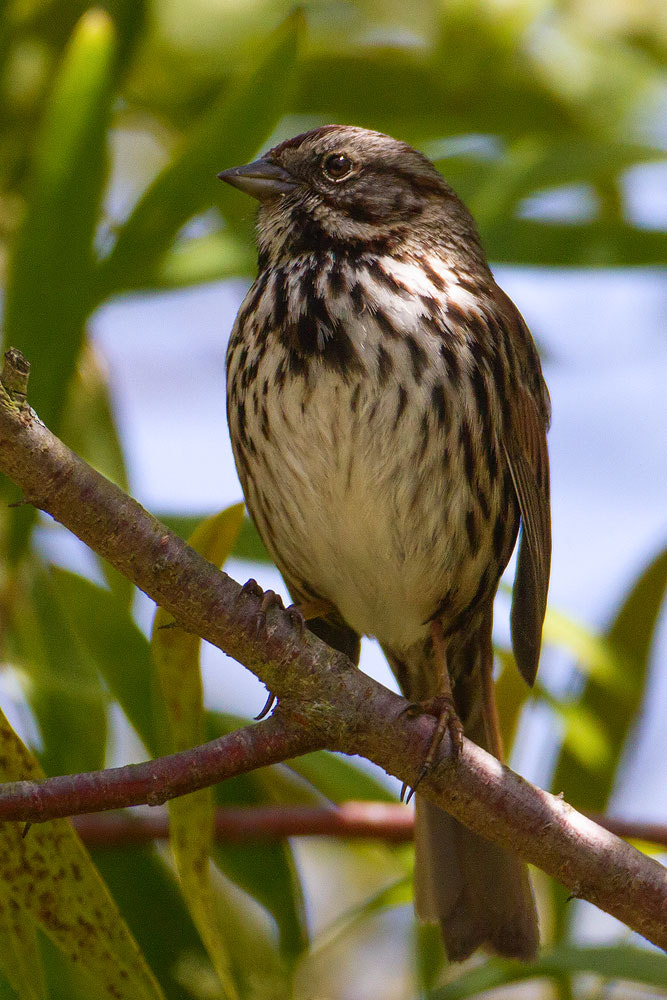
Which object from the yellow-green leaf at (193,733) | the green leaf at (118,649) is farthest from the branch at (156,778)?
the green leaf at (118,649)

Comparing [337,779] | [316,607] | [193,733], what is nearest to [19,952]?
[193,733]

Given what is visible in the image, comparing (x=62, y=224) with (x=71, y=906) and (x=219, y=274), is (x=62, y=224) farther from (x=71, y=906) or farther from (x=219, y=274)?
(x=71, y=906)

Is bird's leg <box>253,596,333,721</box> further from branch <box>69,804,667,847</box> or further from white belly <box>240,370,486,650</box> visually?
branch <box>69,804,667,847</box>

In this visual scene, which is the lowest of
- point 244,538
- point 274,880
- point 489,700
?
point 274,880

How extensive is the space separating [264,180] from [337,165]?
6.8 inches

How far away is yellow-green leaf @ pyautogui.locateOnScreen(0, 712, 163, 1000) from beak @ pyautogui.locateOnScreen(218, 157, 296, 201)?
1338 millimetres

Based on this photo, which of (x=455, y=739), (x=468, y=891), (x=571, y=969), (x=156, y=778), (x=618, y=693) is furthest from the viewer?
(x=618, y=693)

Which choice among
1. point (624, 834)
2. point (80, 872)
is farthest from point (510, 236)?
point (80, 872)

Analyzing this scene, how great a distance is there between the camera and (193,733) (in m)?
2.29

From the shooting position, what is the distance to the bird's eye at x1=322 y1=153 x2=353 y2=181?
3.02 metres

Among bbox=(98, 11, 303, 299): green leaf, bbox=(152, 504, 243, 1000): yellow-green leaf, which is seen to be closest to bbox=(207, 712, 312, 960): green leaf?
bbox=(152, 504, 243, 1000): yellow-green leaf

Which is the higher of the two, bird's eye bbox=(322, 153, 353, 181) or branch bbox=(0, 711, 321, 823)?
bird's eye bbox=(322, 153, 353, 181)

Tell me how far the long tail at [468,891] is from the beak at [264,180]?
131 centimetres

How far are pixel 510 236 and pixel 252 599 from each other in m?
1.78
